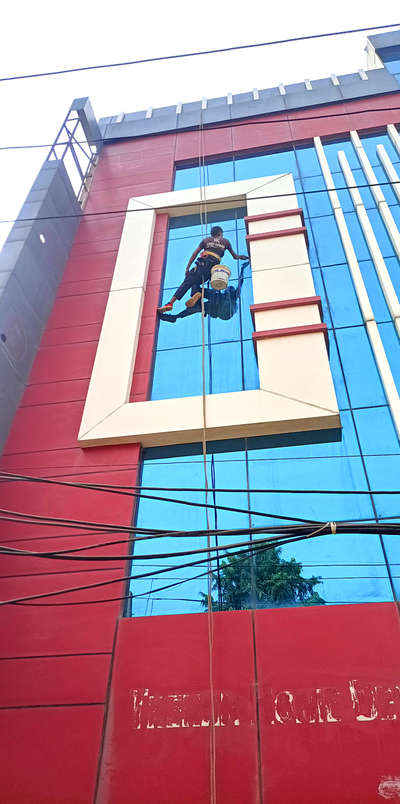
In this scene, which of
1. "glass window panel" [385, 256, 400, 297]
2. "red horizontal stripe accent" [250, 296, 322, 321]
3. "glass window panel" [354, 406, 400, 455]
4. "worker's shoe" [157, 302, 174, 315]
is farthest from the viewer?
"worker's shoe" [157, 302, 174, 315]

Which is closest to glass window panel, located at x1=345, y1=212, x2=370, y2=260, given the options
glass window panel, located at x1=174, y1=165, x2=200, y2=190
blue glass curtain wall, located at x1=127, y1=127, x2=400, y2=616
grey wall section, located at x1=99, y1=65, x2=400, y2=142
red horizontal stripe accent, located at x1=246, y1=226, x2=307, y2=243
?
blue glass curtain wall, located at x1=127, y1=127, x2=400, y2=616

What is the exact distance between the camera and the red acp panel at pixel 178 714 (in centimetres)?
493

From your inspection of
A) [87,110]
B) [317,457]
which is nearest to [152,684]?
[317,457]

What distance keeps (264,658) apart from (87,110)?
43.3 feet

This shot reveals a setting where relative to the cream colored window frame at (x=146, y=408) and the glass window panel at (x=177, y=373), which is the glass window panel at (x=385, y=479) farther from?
the glass window panel at (x=177, y=373)

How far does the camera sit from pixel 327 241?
33.9ft

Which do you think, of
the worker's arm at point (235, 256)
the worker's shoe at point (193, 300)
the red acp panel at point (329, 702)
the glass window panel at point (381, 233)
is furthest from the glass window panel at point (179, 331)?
the red acp panel at point (329, 702)

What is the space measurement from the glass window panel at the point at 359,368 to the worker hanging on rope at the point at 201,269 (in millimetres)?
2648

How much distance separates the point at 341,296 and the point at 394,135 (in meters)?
5.36

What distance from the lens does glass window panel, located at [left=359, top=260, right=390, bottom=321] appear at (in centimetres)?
883

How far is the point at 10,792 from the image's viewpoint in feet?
16.6

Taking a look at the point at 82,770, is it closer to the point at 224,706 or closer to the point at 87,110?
the point at 224,706

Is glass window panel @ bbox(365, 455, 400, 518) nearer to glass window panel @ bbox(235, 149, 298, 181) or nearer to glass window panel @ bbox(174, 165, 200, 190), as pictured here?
glass window panel @ bbox(235, 149, 298, 181)

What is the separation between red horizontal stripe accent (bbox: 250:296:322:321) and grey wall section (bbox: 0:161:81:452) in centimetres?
373
